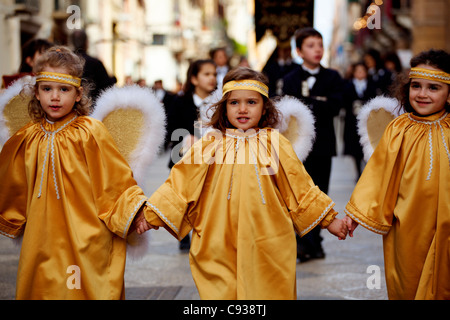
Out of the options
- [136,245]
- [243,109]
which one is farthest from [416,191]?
[136,245]

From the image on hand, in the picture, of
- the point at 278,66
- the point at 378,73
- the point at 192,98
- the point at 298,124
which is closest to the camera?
the point at 298,124

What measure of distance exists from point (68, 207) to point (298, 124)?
162cm

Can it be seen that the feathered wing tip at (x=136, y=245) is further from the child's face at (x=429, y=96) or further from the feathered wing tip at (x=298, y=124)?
the child's face at (x=429, y=96)

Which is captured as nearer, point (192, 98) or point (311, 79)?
point (311, 79)

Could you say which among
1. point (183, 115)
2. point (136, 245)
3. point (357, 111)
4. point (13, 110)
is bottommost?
point (136, 245)

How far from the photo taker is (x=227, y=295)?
3.77 metres

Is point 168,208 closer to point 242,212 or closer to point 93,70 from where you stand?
point 242,212

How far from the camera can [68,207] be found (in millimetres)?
3889

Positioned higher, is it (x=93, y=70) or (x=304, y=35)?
(x=304, y=35)

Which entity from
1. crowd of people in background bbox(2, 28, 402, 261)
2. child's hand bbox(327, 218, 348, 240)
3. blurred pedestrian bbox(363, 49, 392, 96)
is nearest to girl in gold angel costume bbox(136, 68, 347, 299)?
child's hand bbox(327, 218, 348, 240)

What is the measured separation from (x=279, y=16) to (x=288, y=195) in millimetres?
6364

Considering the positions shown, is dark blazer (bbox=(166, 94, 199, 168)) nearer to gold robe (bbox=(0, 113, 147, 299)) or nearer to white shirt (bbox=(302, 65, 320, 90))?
white shirt (bbox=(302, 65, 320, 90))
